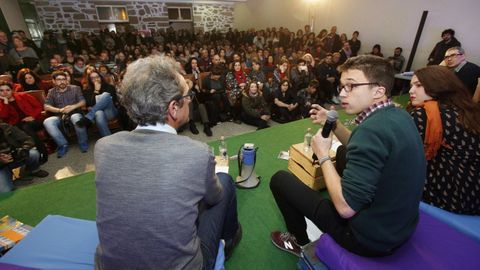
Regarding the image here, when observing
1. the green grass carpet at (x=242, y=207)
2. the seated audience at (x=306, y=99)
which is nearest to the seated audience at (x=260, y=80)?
the seated audience at (x=306, y=99)

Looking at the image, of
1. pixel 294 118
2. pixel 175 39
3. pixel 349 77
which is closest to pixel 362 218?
pixel 349 77

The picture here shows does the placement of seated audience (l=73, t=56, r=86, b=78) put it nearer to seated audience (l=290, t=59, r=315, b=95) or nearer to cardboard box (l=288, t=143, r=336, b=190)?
seated audience (l=290, t=59, r=315, b=95)

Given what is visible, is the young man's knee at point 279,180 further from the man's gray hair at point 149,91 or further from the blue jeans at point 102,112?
the blue jeans at point 102,112

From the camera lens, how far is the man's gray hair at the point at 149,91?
964 millimetres

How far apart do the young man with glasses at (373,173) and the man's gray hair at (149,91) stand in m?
0.77

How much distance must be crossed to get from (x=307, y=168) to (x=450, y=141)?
0.99m

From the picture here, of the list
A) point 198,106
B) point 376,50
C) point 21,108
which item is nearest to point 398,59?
point 376,50

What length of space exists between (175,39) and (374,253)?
1060 cm

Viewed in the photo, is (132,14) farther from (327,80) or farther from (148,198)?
(148,198)

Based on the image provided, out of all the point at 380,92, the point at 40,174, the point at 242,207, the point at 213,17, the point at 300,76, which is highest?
the point at 213,17

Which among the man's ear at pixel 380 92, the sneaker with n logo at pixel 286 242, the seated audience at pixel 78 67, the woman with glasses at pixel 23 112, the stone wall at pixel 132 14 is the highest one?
the stone wall at pixel 132 14

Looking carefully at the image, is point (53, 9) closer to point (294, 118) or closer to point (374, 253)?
point (294, 118)

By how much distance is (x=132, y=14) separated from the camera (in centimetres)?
1026

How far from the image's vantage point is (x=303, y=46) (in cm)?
885
